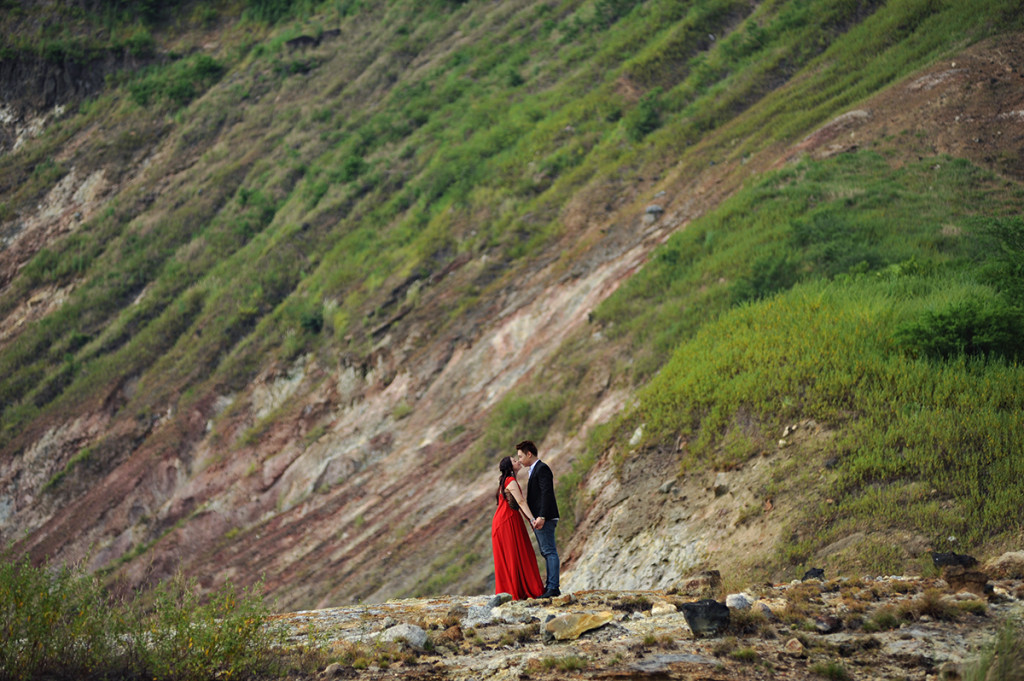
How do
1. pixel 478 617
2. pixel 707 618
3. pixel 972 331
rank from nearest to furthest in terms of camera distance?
pixel 707 618
pixel 478 617
pixel 972 331

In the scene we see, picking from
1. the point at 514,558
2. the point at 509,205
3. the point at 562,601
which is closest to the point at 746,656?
the point at 562,601

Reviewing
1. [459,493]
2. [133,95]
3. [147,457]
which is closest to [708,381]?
[459,493]

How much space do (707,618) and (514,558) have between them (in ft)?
9.27

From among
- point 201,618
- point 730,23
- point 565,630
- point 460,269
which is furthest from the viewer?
point 730,23

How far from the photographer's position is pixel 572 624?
20.5 ft

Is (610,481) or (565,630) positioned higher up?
(565,630)

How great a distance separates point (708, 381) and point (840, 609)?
5740 mm

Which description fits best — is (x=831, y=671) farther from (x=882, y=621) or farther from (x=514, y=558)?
(x=514, y=558)

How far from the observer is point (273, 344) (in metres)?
27.6

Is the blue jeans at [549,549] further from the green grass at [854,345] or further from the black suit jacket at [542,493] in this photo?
the green grass at [854,345]

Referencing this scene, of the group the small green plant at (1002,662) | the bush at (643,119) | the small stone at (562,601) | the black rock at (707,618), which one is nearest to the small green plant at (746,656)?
the black rock at (707,618)

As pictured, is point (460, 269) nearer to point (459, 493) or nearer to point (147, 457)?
point (459, 493)

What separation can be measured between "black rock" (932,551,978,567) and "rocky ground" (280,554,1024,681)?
0.16 metres

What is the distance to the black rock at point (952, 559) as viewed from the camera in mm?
6254
